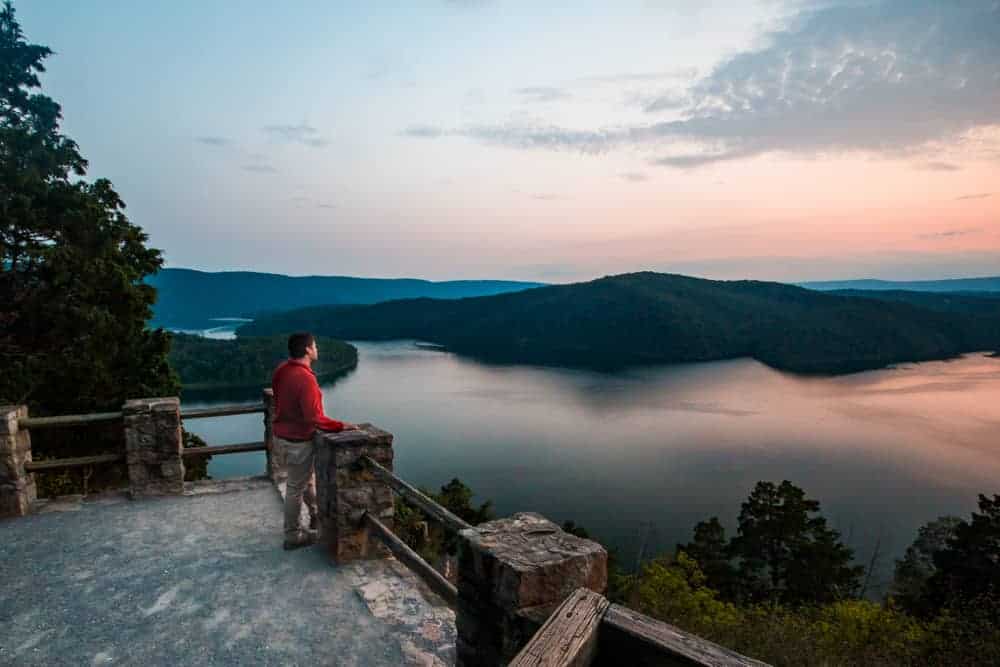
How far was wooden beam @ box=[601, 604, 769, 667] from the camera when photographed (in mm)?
1374

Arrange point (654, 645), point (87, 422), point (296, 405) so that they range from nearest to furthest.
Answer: point (654, 645) → point (296, 405) → point (87, 422)

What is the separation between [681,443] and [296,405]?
61551mm

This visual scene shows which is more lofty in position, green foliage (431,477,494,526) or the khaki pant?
the khaki pant

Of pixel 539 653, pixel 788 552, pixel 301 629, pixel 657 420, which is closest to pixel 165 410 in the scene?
pixel 301 629

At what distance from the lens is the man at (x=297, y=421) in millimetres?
4863

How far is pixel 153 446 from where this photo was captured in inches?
251

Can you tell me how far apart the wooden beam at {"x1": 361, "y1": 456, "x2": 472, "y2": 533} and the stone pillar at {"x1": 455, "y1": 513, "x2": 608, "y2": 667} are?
21 centimetres

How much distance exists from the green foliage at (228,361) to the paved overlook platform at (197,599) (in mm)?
73735

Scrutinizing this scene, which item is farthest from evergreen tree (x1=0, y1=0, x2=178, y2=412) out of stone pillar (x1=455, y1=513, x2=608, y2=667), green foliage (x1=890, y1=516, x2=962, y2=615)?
green foliage (x1=890, y1=516, x2=962, y2=615)

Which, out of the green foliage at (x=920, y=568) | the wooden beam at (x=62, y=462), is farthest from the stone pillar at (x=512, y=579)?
the green foliage at (x=920, y=568)

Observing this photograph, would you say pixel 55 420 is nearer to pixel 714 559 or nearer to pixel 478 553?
pixel 478 553

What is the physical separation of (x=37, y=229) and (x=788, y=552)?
3574 cm

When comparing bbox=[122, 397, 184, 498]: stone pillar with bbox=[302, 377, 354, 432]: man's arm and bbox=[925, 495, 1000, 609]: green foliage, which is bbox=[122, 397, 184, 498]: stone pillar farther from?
bbox=[925, 495, 1000, 609]: green foliage

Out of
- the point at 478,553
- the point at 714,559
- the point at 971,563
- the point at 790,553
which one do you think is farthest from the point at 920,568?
the point at 478,553
